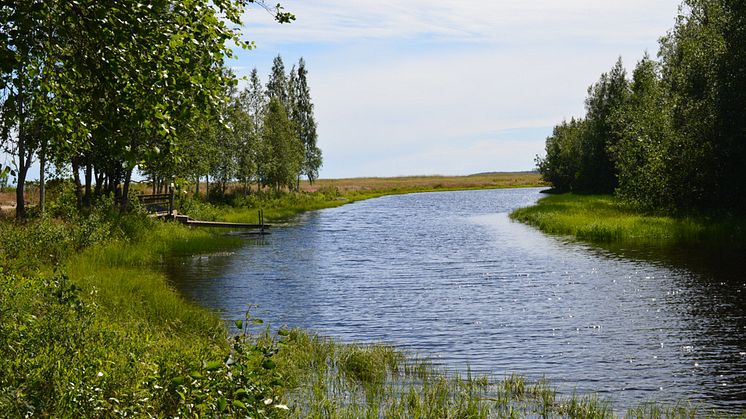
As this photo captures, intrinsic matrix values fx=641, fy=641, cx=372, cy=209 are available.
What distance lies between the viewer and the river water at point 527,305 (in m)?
15.7

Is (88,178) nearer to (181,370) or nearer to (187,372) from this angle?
(181,370)

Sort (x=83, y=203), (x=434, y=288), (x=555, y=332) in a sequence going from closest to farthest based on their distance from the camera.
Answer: (x=555, y=332) < (x=434, y=288) < (x=83, y=203)

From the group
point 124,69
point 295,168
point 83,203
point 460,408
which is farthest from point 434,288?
point 295,168

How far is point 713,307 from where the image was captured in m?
22.2

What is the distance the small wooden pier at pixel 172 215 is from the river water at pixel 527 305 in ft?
31.4

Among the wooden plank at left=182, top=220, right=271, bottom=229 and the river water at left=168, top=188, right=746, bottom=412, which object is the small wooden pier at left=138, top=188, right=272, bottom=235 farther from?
the river water at left=168, top=188, right=746, bottom=412

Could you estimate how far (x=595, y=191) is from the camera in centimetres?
9281

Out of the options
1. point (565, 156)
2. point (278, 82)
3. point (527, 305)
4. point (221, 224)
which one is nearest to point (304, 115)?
point (278, 82)

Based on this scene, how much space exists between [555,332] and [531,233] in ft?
108

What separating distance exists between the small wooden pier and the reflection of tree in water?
28.8 metres

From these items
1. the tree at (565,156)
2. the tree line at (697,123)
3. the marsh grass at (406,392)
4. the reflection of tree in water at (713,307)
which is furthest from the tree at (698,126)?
the tree at (565,156)

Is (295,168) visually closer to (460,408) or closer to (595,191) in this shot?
(595,191)


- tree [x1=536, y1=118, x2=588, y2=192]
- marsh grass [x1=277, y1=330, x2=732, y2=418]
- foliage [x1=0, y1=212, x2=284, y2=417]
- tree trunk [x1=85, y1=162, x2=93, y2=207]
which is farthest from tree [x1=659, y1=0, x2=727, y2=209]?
tree [x1=536, y1=118, x2=588, y2=192]

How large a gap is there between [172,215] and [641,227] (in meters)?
33.9
